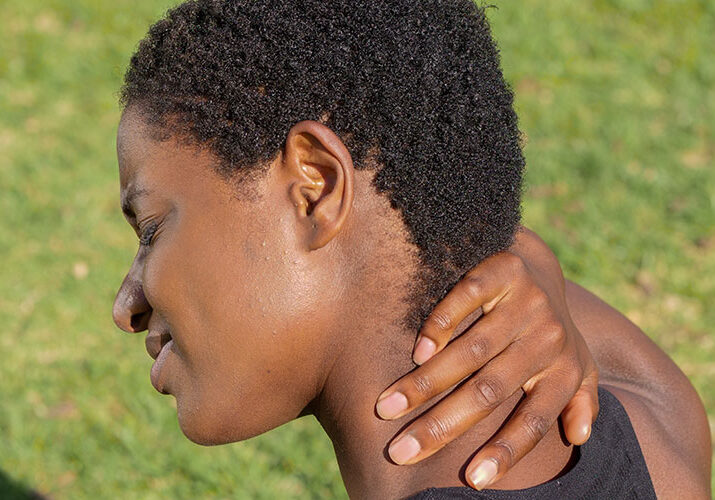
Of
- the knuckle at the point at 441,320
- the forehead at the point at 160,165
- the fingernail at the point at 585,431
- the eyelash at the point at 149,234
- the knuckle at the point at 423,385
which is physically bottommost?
the fingernail at the point at 585,431

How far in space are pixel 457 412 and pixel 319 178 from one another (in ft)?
1.99

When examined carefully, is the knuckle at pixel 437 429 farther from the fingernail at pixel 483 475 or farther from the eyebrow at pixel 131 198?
the eyebrow at pixel 131 198

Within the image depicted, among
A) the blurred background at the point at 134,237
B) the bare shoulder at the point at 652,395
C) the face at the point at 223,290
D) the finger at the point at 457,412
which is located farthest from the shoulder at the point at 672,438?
the blurred background at the point at 134,237

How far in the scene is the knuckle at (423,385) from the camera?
205 cm

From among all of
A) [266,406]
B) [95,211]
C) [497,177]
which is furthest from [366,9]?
[95,211]

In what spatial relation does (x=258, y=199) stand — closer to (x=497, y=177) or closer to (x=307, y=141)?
(x=307, y=141)

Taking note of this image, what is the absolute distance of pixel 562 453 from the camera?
225cm

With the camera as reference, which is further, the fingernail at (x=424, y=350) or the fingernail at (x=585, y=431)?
the fingernail at (x=585, y=431)

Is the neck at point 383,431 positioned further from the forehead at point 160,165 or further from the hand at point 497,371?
the forehead at point 160,165

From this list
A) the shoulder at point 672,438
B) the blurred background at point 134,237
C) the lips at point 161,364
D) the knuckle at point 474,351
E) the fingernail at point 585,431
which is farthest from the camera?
the blurred background at point 134,237

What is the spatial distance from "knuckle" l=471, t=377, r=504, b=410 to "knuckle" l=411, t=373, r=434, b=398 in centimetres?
10

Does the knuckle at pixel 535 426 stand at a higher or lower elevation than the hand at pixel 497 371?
lower

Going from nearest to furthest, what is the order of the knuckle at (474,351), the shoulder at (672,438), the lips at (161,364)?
Answer: the knuckle at (474,351)
the lips at (161,364)
the shoulder at (672,438)

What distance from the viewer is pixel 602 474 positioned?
2234mm
